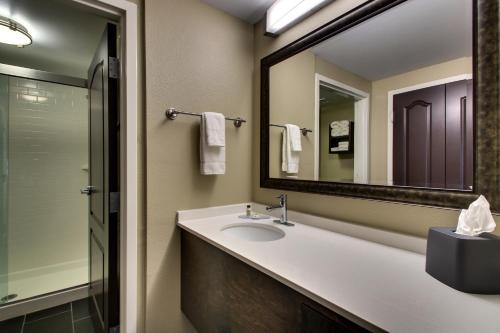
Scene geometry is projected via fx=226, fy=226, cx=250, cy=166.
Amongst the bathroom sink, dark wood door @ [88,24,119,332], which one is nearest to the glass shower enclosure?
dark wood door @ [88,24,119,332]

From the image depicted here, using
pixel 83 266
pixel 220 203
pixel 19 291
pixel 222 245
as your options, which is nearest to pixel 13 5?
pixel 220 203

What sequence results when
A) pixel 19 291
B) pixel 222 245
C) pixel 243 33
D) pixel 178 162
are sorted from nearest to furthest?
1. pixel 222 245
2. pixel 178 162
3. pixel 243 33
4. pixel 19 291

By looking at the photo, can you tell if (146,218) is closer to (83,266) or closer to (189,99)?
(189,99)

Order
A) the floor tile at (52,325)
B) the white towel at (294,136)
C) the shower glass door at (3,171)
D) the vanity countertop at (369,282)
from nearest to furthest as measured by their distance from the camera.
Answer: the vanity countertop at (369,282) < the white towel at (294,136) < the floor tile at (52,325) < the shower glass door at (3,171)

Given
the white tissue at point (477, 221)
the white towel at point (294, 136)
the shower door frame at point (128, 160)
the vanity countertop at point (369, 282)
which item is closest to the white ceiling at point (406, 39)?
the white towel at point (294, 136)

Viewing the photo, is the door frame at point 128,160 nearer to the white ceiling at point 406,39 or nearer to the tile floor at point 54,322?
the tile floor at point 54,322

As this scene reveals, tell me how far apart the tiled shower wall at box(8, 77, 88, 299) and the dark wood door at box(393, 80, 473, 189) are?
2759mm

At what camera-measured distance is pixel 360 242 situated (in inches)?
39.8

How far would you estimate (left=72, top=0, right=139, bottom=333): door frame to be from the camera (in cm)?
120

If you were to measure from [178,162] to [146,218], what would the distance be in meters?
0.36

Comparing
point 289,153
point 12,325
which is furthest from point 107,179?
point 12,325

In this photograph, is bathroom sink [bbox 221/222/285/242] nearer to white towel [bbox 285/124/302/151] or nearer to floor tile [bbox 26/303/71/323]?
white towel [bbox 285/124/302/151]

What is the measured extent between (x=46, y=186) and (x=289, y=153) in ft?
8.22

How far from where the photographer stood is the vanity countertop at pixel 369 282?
1.63 ft
